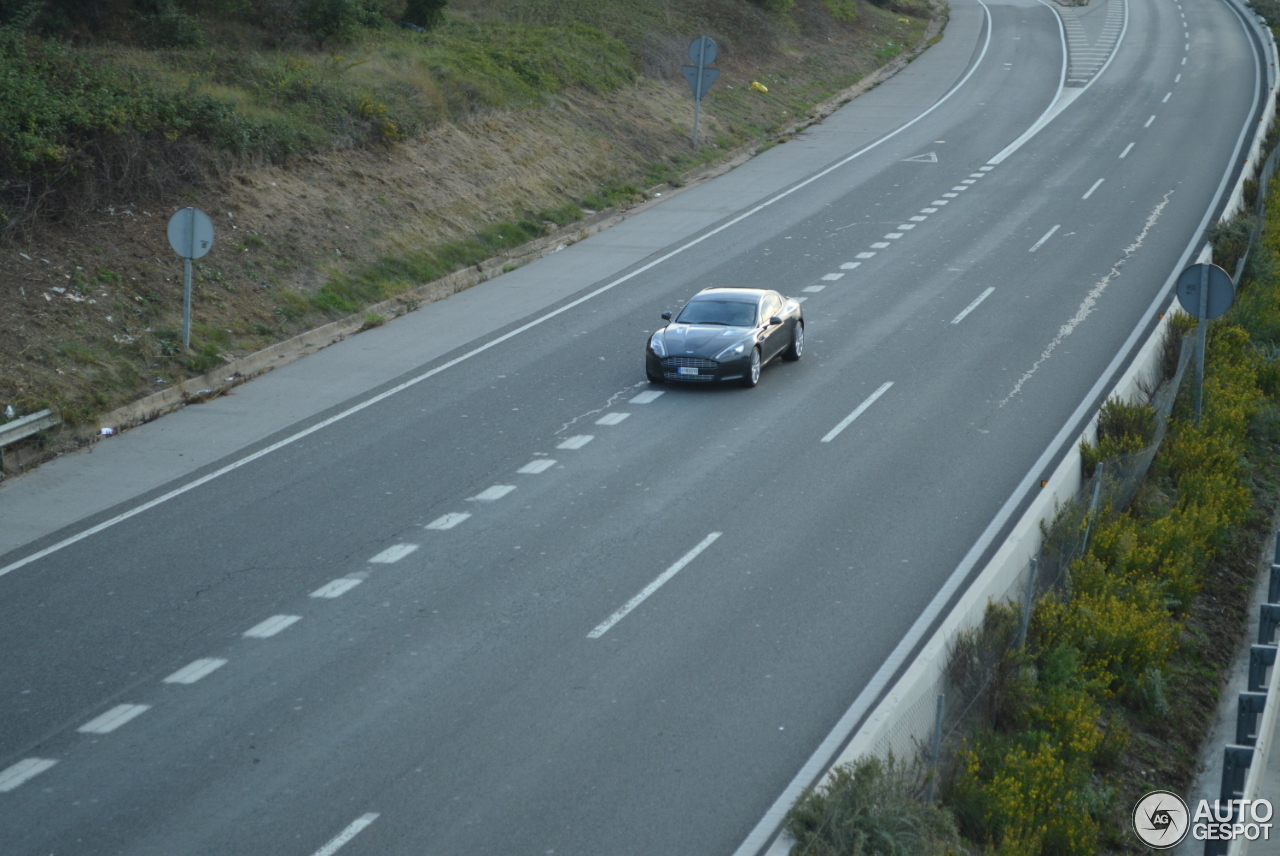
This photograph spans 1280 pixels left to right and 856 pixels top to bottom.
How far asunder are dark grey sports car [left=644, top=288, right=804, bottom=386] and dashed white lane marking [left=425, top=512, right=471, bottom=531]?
18.4ft

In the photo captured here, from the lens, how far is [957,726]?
976 centimetres

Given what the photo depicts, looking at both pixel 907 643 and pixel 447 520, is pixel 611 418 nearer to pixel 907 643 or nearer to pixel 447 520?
pixel 447 520

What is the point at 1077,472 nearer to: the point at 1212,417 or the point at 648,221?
the point at 1212,417

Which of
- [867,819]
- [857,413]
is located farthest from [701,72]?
[867,819]

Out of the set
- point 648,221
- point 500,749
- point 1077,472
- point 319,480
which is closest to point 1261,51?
point 648,221

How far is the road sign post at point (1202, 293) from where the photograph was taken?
16.8 m

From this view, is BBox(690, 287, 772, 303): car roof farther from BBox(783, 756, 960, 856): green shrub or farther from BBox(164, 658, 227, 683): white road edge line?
BBox(783, 756, 960, 856): green shrub

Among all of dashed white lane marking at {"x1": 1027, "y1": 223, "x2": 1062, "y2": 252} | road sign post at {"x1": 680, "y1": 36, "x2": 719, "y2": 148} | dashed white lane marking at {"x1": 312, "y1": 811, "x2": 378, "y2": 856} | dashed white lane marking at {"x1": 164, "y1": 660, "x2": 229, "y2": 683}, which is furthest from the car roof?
road sign post at {"x1": 680, "y1": 36, "x2": 719, "y2": 148}

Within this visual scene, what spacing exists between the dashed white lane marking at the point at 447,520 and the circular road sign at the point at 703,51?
23.5 metres

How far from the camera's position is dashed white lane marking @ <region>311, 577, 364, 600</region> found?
39.8 feet

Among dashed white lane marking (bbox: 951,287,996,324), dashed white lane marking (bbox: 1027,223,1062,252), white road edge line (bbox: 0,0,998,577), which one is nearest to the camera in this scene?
white road edge line (bbox: 0,0,998,577)

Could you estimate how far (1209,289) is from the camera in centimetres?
1695

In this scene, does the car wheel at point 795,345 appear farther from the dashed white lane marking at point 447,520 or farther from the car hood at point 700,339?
the dashed white lane marking at point 447,520

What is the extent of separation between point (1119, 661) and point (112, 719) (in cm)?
836
